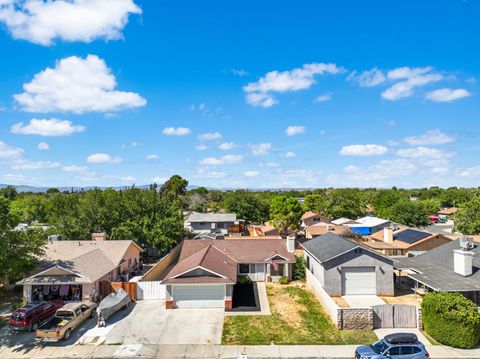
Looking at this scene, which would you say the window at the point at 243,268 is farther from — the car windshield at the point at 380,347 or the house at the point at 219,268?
the car windshield at the point at 380,347

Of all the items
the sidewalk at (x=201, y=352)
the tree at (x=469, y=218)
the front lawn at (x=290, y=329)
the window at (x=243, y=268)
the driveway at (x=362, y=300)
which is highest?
the tree at (x=469, y=218)

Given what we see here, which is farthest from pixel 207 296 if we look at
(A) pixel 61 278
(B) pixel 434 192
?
(B) pixel 434 192

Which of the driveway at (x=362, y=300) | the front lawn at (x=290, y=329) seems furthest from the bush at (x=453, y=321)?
the driveway at (x=362, y=300)

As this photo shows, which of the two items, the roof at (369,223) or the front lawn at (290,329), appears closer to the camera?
the front lawn at (290,329)

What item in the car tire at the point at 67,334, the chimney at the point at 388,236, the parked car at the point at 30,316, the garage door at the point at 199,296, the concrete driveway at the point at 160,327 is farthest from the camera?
the chimney at the point at 388,236

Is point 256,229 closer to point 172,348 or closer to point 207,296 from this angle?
point 207,296

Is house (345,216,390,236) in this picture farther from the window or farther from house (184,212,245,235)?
the window

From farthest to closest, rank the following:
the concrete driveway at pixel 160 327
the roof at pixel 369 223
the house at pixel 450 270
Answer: the roof at pixel 369 223
the house at pixel 450 270
the concrete driveway at pixel 160 327
